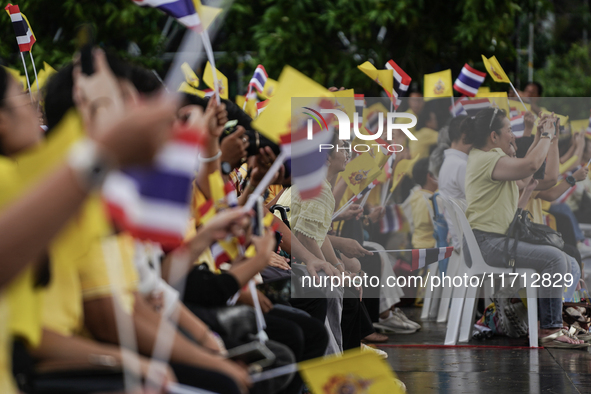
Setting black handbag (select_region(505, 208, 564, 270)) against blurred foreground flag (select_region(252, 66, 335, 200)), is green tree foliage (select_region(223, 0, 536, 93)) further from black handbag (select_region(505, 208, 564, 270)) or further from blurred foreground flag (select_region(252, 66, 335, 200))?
blurred foreground flag (select_region(252, 66, 335, 200))

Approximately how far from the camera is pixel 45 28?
34.5ft

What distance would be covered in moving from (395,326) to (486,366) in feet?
4.73

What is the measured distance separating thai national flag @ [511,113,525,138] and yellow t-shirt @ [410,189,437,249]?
2.41ft

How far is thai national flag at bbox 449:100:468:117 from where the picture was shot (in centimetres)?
506

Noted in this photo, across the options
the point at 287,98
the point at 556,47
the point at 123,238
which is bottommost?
the point at 556,47

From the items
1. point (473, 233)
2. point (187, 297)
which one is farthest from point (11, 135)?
point (473, 233)

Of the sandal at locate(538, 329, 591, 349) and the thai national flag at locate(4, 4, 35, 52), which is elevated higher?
the thai national flag at locate(4, 4, 35, 52)

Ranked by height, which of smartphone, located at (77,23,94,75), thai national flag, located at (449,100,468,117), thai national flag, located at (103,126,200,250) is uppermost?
smartphone, located at (77,23,94,75)

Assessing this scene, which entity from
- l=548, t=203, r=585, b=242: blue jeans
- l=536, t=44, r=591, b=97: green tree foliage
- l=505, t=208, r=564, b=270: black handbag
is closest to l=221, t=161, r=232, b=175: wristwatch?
l=505, t=208, r=564, b=270: black handbag

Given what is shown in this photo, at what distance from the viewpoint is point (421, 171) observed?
16.4 feet

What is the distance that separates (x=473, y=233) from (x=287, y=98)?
2774 mm

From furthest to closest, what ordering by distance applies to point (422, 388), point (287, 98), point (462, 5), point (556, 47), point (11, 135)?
point (556, 47), point (462, 5), point (422, 388), point (287, 98), point (11, 135)

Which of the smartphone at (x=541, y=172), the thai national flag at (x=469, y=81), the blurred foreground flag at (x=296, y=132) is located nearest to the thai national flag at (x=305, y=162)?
the blurred foreground flag at (x=296, y=132)

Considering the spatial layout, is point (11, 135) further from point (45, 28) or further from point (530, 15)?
point (530, 15)
